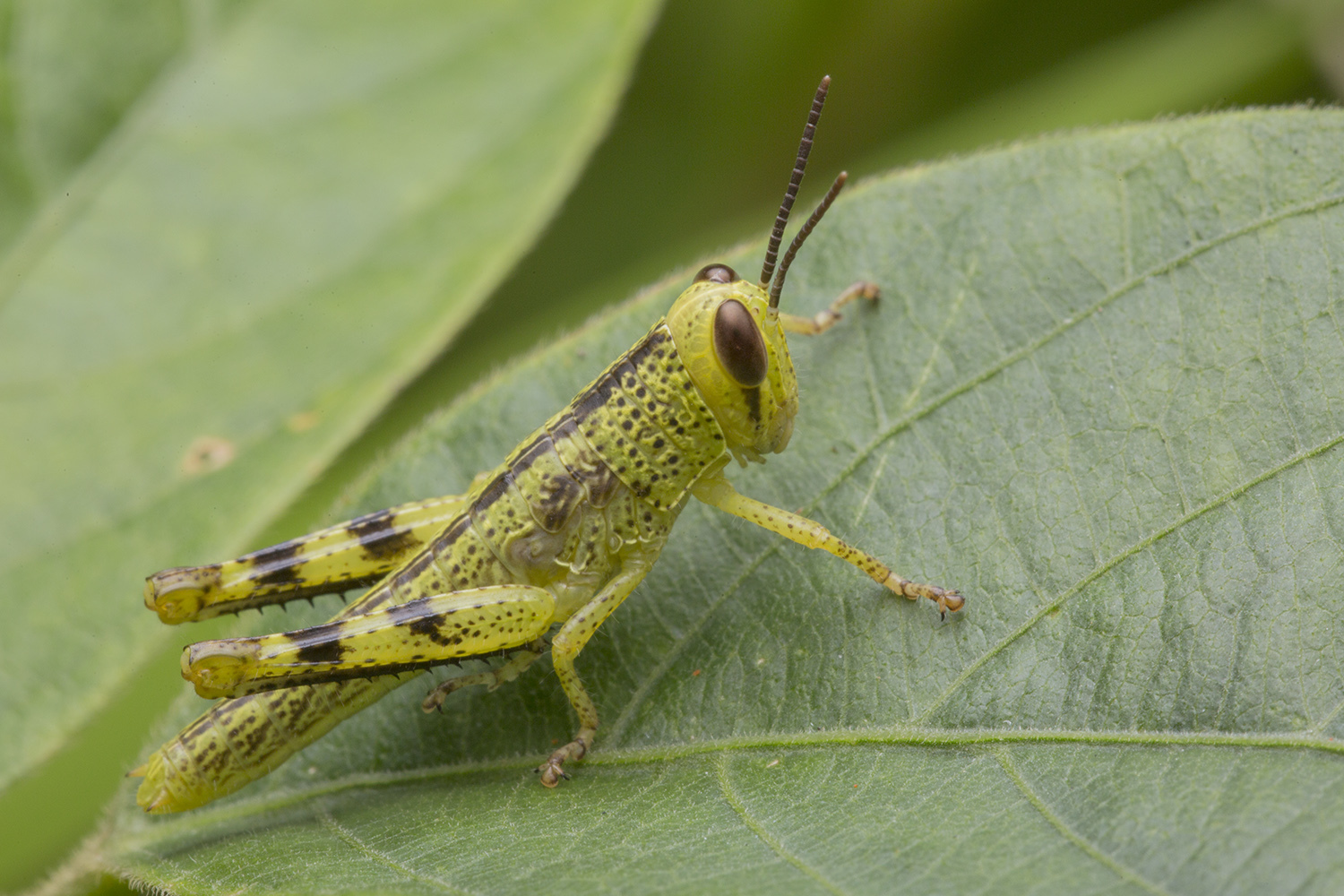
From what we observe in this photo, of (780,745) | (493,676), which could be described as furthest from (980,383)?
(493,676)

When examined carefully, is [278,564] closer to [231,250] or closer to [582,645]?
[582,645]

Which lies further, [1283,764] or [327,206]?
[327,206]

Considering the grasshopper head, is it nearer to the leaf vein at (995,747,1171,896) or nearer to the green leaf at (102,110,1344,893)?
the green leaf at (102,110,1344,893)

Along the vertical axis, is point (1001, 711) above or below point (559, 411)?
below

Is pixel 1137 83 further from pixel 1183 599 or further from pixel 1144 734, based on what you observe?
pixel 1144 734

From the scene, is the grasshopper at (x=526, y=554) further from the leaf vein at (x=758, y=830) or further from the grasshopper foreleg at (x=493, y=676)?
the leaf vein at (x=758, y=830)

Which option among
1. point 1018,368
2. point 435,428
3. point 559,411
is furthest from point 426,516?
point 1018,368

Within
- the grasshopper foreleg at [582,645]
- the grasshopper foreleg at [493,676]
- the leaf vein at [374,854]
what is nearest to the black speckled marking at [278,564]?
the grasshopper foreleg at [493,676]
